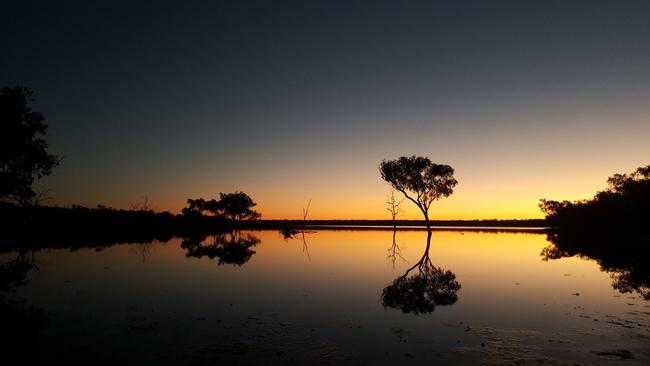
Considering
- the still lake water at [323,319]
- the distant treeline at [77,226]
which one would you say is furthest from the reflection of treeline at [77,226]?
the still lake water at [323,319]

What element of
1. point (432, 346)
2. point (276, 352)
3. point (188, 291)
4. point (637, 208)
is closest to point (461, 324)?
point (432, 346)

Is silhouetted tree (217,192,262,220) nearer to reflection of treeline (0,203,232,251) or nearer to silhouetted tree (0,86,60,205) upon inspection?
reflection of treeline (0,203,232,251)

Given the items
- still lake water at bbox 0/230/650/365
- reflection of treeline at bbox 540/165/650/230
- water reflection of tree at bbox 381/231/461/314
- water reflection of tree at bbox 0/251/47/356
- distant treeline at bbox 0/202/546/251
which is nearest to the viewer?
water reflection of tree at bbox 0/251/47/356

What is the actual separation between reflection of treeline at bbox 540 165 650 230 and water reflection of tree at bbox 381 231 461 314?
65.5m

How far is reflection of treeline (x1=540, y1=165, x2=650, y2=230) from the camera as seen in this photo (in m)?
72.4

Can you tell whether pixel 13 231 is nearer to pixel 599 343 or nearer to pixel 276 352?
pixel 276 352

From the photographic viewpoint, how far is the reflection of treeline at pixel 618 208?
238ft

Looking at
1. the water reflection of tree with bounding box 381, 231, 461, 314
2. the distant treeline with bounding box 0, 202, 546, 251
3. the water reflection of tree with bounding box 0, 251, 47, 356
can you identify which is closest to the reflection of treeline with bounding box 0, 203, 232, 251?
the distant treeline with bounding box 0, 202, 546, 251

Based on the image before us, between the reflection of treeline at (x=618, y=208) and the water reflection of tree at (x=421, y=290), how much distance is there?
215 ft

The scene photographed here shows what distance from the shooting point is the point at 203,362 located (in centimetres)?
936

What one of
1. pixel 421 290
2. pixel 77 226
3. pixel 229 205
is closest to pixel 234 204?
pixel 229 205

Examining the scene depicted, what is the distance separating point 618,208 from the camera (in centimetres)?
8244

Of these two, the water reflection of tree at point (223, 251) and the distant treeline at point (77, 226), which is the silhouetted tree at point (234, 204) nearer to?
the distant treeline at point (77, 226)

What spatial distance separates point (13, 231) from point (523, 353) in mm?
60565
